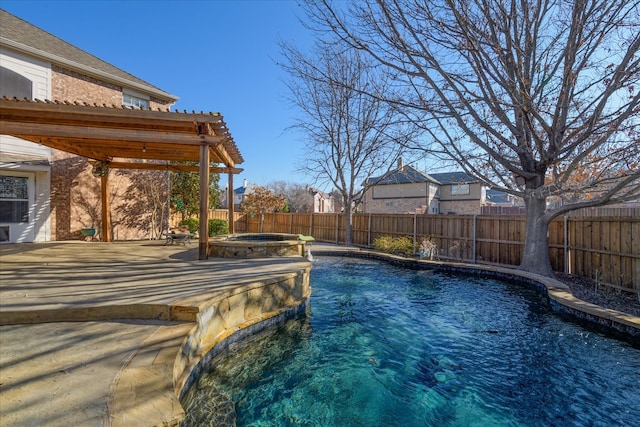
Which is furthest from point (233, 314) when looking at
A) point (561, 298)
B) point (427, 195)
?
point (427, 195)

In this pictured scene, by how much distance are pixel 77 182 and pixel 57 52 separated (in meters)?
4.13

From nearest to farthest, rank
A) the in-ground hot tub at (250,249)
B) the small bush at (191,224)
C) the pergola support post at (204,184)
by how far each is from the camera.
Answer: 1. the pergola support post at (204,184)
2. the in-ground hot tub at (250,249)
3. the small bush at (191,224)

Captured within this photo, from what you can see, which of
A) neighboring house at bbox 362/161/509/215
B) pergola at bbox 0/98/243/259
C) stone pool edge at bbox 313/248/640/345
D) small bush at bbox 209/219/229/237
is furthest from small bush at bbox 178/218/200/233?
neighboring house at bbox 362/161/509/215

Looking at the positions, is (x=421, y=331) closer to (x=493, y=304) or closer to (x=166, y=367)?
(x=493, y=304)

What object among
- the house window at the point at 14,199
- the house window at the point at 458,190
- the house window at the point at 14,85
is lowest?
the house window at the point at 14,199

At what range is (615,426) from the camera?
2.97 metres

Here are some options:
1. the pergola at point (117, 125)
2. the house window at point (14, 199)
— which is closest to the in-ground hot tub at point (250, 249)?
the pergola at point (117, 125)

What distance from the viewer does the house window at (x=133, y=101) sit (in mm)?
11516

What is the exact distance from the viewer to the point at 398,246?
1278 centimetres

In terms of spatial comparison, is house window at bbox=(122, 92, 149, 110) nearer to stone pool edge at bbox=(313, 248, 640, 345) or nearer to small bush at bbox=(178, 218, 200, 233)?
small bush at bbox=(178, 218, 200, 233)

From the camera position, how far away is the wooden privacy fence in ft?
22.2

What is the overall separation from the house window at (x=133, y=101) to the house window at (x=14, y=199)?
4.07 metres

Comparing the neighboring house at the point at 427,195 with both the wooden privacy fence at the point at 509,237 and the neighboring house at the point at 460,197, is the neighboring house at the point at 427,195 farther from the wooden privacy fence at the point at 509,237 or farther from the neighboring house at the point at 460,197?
the wooden privacy fence at the point at 509,237

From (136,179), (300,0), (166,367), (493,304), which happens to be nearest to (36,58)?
(136,179)
